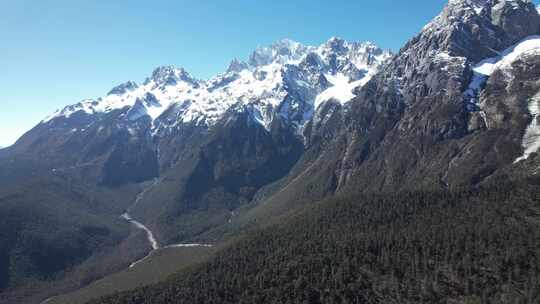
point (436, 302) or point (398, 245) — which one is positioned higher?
point (398, 245)

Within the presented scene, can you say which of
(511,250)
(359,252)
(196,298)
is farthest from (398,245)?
(196,298)

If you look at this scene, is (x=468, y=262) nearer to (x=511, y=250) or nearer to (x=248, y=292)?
(x=511, y=250)

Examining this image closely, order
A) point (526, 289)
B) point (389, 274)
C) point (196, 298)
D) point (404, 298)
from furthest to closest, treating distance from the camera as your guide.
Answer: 1. point (196, 298)
2. point (389, 274)
3. point (404, 298)
4. point (526, 289)

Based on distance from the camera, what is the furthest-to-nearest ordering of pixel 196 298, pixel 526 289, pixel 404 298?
1. pixel 196 298
2. pixel 404 298
3. pixel 526 289

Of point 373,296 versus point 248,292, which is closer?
point 373,296

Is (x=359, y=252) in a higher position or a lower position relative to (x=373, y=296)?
higher

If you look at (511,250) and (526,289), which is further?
(511,250)

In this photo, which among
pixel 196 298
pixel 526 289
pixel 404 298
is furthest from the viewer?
pixel 196 298

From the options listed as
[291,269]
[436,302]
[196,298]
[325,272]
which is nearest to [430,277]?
[436,302]

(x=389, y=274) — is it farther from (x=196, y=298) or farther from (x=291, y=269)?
(x=196, y=298)
